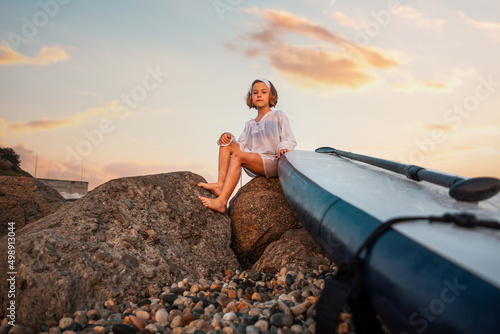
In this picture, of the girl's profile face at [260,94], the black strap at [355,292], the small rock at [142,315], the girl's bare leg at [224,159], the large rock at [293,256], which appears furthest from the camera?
the girl's profile face at [260,94]

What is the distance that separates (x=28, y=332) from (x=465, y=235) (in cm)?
246

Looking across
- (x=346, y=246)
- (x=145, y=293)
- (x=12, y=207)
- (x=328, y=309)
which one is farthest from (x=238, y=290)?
(x=12, y=207)

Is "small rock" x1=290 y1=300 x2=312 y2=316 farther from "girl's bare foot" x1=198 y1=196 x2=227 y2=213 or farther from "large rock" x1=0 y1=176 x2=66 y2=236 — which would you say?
"large rock" x1=0 y1=176 x2=66 y2=236

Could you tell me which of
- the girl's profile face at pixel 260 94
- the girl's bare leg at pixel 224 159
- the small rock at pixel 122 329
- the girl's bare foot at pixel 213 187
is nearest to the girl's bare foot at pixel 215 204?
the girl's bare foot at pixel 213 187

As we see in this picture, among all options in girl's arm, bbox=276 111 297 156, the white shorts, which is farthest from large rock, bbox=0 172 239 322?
girl's arm, bbox=276 111 297 156

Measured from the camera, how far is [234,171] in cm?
467

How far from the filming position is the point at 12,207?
4.84 metres

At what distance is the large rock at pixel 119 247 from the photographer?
8.75ft

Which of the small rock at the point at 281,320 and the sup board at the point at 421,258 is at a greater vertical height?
the sup board at the point at 421,258

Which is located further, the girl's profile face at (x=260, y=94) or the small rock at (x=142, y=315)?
the girl's profile face at (x=260, y=94)

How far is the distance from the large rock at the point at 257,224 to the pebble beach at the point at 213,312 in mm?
893

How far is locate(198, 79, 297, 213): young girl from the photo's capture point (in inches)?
179

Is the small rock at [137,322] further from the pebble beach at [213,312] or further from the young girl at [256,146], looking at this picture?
the young girl at [256,146]

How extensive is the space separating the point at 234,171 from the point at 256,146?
0.64 m
